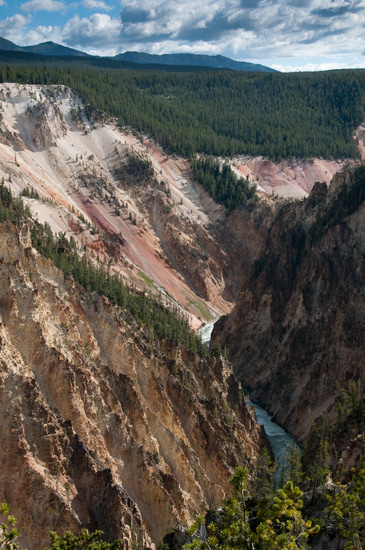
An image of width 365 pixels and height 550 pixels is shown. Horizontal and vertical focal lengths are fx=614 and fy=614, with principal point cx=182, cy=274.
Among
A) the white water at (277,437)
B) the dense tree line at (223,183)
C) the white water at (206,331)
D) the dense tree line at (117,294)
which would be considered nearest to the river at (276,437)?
the white water at (277,437)

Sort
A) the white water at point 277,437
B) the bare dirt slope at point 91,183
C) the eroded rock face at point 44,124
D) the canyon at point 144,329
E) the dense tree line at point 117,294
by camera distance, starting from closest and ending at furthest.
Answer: the canyon at point 144,329 → the dense tree line at point 117,294 → the white water at point 277,437 → the bare dirt slope at point 91,183 → the eroded rock face at point 44,124

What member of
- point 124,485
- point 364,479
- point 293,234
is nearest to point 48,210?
point 293,234

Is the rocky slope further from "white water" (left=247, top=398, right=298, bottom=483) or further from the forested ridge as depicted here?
"white water" (left=247, top=398, right=298, bottom=483)

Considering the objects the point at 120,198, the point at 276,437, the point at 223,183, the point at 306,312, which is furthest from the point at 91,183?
the point at 276,437

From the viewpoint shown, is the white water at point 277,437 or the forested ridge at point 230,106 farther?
the forested ridge at point 230,106

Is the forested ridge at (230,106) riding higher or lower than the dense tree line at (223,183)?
higher

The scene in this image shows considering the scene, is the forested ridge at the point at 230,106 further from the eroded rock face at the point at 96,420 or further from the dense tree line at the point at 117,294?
the eroded rock face at the point at 96,420
